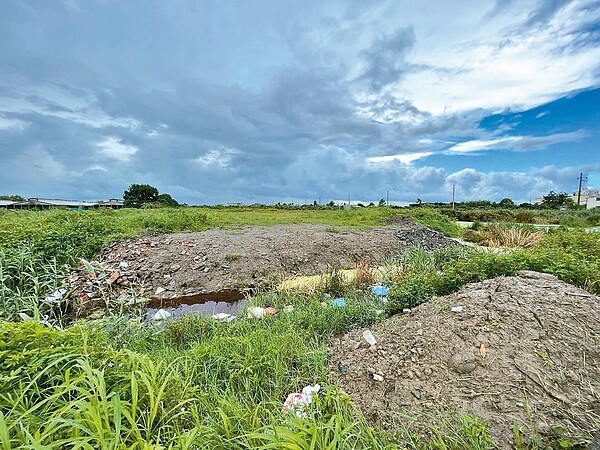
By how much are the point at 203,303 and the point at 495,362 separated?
4.01 metres

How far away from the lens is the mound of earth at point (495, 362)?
1.74 m

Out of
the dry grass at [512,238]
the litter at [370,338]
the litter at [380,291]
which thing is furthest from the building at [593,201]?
the litter at [370,338]

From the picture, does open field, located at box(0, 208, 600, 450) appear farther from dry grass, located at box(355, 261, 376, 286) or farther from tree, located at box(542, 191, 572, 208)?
tree, located at box(542, 191, 572, 208)

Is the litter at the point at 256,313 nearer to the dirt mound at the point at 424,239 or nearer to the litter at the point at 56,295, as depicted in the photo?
the litter at the point at 56,295

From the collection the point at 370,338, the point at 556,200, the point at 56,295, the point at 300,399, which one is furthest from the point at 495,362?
the point at 556,200

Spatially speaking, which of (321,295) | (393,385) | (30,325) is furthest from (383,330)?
(30,325)

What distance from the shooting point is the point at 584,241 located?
570 centimetres

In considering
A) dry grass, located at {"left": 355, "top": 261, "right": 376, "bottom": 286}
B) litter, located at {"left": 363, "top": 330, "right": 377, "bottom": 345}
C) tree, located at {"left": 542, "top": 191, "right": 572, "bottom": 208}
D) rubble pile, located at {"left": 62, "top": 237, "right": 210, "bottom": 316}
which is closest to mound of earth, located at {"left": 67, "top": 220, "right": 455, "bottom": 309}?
rubble pile, located at {"left": 62, "top": 237, "right": 210, "bottom": 316}

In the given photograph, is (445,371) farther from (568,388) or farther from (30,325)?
(30,325)

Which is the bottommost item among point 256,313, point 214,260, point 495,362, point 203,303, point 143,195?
point 203,303

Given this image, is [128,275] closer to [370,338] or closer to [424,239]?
[370,338]

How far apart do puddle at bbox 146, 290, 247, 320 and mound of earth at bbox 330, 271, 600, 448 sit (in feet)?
8.15

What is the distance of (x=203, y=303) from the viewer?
5.07 metres

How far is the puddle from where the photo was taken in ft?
15.5
